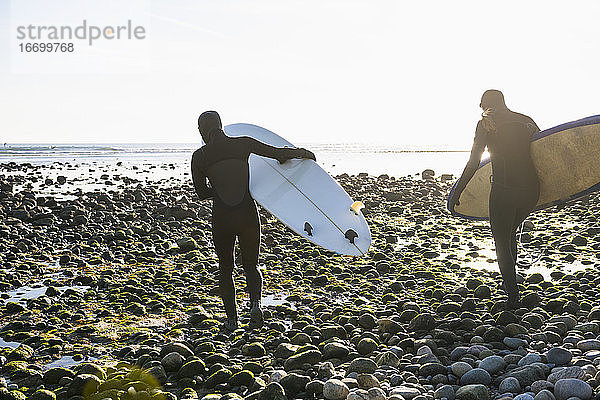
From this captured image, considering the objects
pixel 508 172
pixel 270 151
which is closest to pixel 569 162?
pixel 508 172

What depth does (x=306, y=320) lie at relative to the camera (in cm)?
604

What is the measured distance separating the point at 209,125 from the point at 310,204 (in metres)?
2.25

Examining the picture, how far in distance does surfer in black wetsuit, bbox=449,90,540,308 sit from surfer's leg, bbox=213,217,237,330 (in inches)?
110

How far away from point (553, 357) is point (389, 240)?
642 centimetres

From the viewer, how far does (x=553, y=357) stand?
4.39 meters

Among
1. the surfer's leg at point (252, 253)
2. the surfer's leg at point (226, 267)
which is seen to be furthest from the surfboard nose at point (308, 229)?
the surfer's leg at point (226, 267)

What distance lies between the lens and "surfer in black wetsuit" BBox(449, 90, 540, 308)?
607 centimetres

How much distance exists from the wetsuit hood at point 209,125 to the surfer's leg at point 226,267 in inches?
39.8

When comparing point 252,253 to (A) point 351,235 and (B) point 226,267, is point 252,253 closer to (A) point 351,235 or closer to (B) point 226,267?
(B) point 226,267

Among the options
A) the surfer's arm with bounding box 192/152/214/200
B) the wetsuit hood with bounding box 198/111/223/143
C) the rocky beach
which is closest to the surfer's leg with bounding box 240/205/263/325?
the rocky beach

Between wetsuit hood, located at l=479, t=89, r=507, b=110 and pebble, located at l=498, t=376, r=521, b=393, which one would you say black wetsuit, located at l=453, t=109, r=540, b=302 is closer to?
wetsuit hood, located at l=479, t=89, r=507, b=110

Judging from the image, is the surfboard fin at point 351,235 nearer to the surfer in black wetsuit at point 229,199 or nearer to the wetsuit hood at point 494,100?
the surfer in black wetsuit at point 229,199

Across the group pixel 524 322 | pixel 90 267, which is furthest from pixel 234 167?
pixel 90 267

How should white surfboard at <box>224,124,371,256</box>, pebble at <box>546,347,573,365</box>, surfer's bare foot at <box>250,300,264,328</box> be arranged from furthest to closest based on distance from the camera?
white surfboard at <box>224,124,371,256</box> → surfer's bare foot at <box>250,300,264,328</box> → pebble at <box>546,347,573,365</box>
